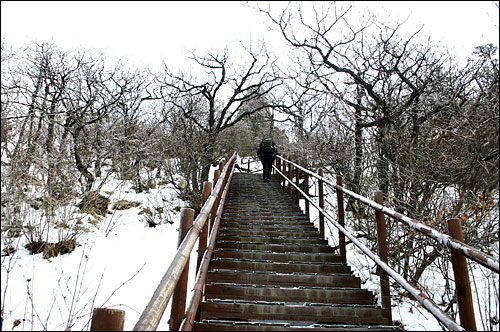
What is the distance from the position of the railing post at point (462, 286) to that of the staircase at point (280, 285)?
833 mm

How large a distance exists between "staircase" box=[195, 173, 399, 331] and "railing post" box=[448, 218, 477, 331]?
32.8 inches

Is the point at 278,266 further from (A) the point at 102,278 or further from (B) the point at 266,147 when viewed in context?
(B) the point at 266,147

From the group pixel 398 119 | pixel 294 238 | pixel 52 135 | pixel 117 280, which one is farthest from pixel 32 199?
pixel 398 119

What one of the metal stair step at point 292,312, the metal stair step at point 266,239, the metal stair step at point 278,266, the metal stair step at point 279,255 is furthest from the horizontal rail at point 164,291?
the metal stair step at point 266,239

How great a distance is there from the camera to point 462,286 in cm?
163

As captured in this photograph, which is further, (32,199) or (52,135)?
(52,135)

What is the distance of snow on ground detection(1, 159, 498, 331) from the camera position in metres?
3.96

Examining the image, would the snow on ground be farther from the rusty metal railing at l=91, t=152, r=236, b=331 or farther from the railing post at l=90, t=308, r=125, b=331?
the railing post at l=90, t=308, r=125, b=331

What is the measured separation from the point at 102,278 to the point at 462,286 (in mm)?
6220

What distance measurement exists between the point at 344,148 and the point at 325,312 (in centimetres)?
740

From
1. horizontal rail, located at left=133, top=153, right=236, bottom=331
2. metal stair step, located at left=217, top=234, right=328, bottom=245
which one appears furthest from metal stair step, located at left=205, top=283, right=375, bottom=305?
metal stair step, located at left=217, top=234, right=328, bottom=245

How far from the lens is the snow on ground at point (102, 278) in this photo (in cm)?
396

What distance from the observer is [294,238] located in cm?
487

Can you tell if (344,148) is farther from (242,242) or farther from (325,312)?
(325,312)
